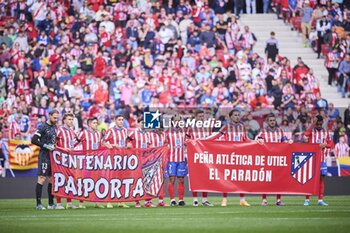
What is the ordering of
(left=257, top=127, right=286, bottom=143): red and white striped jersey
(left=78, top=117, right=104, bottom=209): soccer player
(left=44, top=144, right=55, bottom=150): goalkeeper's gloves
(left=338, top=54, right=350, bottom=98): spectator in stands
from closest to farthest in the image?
(left=44, top=144, right=55, bottom=150): goalkeeper's gloves
(left=78, top=117, right=104, bottom=209): soccer player
(left=257, top=127, right=286, bottom=143): red and white striped jersey
(left=338, top=54, right=350, bottom=98): spectator in stands

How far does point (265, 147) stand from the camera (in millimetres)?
22797

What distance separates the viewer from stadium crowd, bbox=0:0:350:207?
32.2 metres

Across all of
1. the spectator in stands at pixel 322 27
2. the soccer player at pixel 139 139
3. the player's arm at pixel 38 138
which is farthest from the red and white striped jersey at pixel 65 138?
the spectator in stands at pixel 322 27

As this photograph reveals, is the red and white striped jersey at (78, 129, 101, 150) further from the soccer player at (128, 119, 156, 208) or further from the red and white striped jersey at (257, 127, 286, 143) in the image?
the red and white striped jersey at (257, 127, 286, 143)

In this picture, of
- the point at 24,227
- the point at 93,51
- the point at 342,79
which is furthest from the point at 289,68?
the point at 24,227

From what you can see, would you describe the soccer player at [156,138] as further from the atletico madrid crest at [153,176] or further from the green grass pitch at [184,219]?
the green grass pitch at [184,219]

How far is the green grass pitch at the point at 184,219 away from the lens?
16641 millimetres

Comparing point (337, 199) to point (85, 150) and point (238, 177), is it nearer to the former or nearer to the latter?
point (238, 177)

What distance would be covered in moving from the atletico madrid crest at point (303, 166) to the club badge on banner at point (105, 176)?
3.13 metres

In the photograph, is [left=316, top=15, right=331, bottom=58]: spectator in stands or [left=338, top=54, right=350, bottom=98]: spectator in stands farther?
[left=316, top=15, right=331, bottom=58]: spectator in stands

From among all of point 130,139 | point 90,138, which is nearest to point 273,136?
point 130,139

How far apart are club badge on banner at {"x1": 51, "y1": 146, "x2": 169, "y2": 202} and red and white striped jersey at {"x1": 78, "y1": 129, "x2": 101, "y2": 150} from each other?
2.36ft

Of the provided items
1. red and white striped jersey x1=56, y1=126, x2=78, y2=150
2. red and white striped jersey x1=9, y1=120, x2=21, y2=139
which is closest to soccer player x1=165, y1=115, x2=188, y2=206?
red and white striped jersey x1=56, y1=126, x2=78, y2=150

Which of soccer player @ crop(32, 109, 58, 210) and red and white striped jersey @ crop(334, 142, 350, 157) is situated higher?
soccer player @ crop(32, 109, 58, 210)
